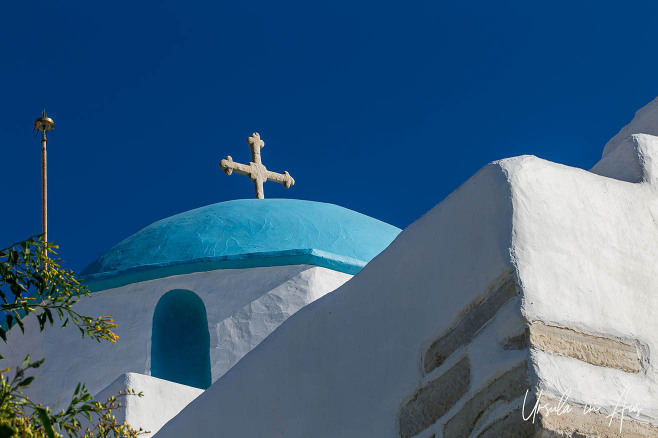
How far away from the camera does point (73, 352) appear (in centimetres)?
730

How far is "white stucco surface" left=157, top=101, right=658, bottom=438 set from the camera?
266cm

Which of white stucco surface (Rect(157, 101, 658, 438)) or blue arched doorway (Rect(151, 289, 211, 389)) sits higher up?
blue arched doorway (Rect(151, 289, 211, 389))

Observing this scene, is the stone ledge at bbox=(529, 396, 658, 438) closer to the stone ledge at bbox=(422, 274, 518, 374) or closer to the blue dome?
the stone ledge at bbox=(422, 274, 518, 374)

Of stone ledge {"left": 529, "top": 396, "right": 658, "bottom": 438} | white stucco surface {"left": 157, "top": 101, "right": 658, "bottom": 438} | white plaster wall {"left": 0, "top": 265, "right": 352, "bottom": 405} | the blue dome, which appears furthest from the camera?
the blue dome

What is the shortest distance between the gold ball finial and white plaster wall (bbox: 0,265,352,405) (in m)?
1.71

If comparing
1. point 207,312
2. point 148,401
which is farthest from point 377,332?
point 207,312

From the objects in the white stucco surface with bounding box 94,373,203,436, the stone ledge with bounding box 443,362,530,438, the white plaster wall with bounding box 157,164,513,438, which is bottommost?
the stone ledge with bounding box 443,362,530,438

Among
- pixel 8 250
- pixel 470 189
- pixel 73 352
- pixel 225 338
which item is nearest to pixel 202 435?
pixel 8 250

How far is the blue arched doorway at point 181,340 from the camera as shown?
23.3ft

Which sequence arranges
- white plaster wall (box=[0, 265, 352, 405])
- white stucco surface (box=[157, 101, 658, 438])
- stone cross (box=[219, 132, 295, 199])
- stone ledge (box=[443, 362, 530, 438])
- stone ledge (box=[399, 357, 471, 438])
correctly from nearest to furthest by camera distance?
stone ledge (box=[443, 362, 530, 438]) < white stucco surface (box=[157, 101, 658, 438]) < stone ledge (box=[399, 357, 471, 438]) < white plaster wall (box=[0, 265, 352, 405]) < stone cross (box=[219, 132, 295, 199])

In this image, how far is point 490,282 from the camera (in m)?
2.73

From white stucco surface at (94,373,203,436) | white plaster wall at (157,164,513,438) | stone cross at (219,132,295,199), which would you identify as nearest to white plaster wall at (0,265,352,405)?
white stucco surface at (94,373,203,436)

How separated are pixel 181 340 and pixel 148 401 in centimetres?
153

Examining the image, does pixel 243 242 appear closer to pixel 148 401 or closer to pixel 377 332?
pixel 148 401
